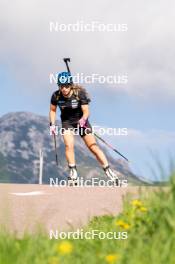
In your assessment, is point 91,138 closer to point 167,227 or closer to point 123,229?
point 123,229

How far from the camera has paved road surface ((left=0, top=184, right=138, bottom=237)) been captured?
984cm

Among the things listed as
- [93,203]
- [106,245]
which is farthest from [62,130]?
[106,245]

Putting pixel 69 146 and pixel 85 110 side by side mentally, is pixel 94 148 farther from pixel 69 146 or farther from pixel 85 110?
pixel 69 146

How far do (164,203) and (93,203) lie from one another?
597cm

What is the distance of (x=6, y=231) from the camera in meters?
6.79

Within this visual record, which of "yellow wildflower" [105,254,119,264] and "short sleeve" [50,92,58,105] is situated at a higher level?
"yellow wildflower" [105,254,119,264]

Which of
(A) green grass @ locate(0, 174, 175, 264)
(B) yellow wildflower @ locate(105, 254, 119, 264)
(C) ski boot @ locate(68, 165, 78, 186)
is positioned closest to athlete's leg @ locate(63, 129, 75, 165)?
(C) ski boot @ locate(68, 165, 78, 186)

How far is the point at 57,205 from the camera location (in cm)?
1148

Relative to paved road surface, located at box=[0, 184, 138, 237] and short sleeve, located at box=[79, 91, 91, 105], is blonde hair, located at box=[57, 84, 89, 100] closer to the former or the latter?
short sleeve, located at box=[79, 91, 91, 105]

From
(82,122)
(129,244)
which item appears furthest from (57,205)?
(129,244)

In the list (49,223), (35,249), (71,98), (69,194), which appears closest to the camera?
(35,249)

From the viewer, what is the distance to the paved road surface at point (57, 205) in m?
9.84

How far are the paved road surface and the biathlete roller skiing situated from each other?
48cm

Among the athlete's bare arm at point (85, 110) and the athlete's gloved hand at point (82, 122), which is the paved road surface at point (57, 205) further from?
the athlete's bare arm at point (85, 110)
